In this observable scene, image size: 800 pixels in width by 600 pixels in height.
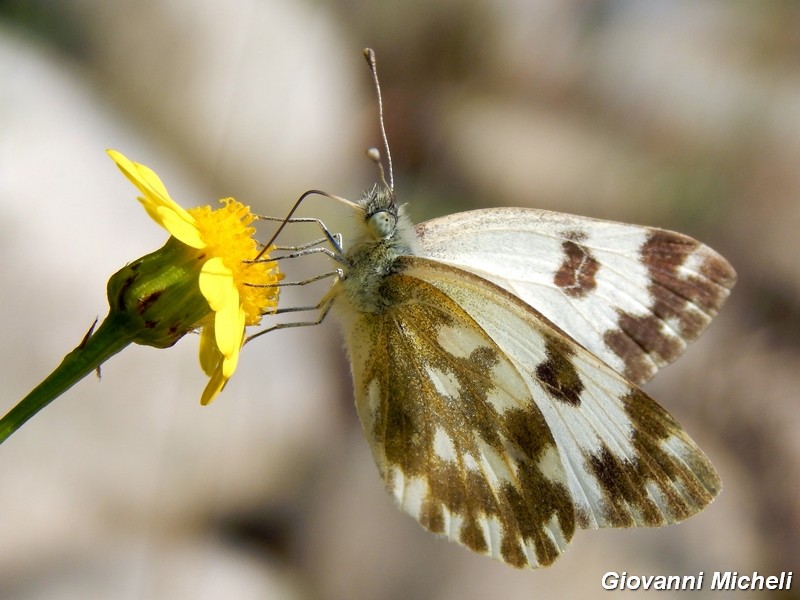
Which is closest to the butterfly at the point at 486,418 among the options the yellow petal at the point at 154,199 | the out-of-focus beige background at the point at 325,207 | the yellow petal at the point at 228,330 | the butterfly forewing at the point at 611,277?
the butterfly forewing at the point at 611,277

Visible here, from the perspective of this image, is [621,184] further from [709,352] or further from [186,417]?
[186,417]

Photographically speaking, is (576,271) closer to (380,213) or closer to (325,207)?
(380,213)

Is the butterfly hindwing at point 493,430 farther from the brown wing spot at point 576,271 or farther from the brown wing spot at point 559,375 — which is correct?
the brown wing spot at point 576,271

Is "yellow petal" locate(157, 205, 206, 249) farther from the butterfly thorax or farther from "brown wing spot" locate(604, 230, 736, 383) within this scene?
"brown wing spot" locate(604, 230, 736, 383)

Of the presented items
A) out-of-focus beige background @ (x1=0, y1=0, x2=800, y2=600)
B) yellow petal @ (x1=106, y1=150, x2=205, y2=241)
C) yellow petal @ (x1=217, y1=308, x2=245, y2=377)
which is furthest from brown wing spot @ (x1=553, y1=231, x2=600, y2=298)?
out-of-focus beige background @ (x1=0, y1=0, x2=800, y2=600)

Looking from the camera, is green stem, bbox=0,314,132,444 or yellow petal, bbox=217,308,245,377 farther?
yellow petal, bbox=217,308,245,377

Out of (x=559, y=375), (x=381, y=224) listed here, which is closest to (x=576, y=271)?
(x=559, y=375)

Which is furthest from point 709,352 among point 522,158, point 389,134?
point 389,134
